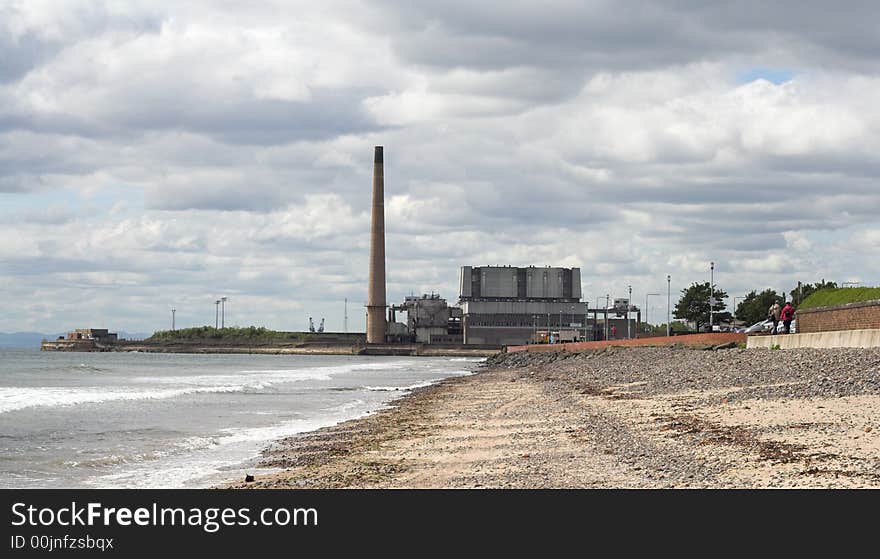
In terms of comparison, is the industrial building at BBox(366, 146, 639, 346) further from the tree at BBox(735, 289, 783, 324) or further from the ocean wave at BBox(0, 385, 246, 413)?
the ocean wave at BBox(0, 385, 246, 413)

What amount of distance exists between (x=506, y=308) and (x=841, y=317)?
14854 cm

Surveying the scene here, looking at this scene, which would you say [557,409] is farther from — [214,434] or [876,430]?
[876,430]

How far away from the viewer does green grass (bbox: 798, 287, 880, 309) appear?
53.8 meters

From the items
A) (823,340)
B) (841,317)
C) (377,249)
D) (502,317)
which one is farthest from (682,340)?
(502,317)

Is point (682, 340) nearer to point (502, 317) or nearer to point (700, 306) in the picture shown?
point (700, 306)

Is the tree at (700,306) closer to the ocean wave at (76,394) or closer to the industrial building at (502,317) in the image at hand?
the industrial building at (502,317)

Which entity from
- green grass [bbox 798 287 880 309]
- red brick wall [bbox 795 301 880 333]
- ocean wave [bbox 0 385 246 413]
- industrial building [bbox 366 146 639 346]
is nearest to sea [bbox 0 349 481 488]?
ocean wave [bbox 0 385 246 413]

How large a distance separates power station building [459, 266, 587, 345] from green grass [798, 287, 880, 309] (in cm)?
12560

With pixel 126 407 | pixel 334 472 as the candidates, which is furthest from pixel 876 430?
pixel 126 407

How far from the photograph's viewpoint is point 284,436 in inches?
1233

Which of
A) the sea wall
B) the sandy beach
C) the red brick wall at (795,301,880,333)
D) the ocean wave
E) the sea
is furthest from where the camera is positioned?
the ocean wave

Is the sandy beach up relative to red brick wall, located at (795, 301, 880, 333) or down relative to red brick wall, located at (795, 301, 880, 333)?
down

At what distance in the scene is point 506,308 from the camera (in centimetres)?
19600

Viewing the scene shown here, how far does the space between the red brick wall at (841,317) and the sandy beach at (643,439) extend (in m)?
5.44
